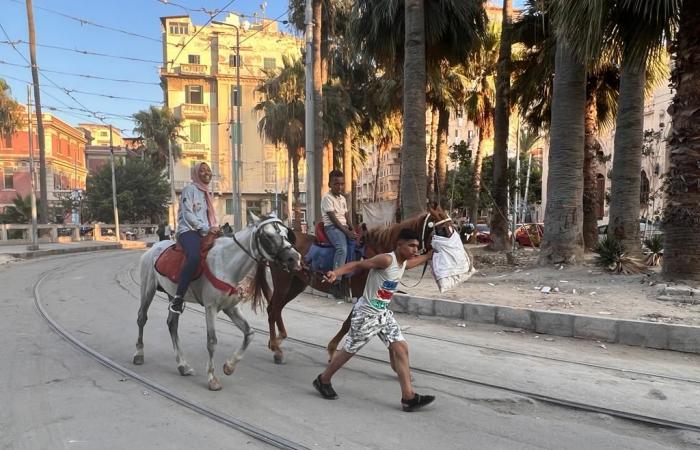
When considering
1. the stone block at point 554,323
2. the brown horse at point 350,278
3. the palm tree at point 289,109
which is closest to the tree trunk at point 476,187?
the palm tree at point 289,109

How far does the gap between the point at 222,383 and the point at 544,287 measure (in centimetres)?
729

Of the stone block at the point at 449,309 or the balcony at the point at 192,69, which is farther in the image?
the balcony at the point at 192,69

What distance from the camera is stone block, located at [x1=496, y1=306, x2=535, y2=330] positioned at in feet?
26.1

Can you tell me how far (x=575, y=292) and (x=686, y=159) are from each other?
307cm

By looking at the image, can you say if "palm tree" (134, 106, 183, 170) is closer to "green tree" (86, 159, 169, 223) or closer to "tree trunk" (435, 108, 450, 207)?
"green tree" (86, 159, 169, 223)

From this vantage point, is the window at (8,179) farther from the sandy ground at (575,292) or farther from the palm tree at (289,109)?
the sandy ground at (575,292)

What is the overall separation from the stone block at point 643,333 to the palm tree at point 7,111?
127 feet

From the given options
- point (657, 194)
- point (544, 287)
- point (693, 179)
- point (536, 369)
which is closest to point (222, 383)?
point (536, 369)

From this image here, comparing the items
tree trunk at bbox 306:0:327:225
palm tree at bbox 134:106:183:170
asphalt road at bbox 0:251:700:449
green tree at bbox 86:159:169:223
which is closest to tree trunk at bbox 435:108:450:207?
tree trunk at bbox 306:0:327:225

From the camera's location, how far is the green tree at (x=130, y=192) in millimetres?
47625

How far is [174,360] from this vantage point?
6.19 m

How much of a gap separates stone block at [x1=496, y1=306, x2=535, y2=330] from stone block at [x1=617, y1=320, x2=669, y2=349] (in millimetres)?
1286

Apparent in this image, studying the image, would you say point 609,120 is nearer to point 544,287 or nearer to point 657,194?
point 657,194

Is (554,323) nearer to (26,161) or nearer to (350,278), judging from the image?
(350,278)
